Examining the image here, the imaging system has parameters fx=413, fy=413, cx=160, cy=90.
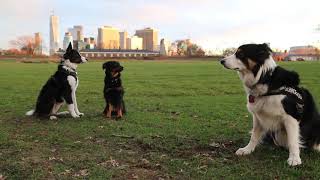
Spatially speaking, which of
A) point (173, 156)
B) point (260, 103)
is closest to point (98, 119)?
point (173, 156)

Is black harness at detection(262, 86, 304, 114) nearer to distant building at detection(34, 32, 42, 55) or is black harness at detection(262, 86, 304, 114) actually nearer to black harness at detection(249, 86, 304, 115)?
black harness at detection(249, 86, 304, 115)

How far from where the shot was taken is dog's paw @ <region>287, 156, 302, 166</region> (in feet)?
20.2

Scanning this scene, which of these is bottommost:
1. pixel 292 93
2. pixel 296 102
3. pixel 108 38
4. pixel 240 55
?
pixel 296 102

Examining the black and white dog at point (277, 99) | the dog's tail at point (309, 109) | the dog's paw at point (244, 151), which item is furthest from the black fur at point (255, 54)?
the dog's paw at point (244, 151)

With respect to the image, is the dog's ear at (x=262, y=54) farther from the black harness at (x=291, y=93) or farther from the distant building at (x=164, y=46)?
the distant building at (x=164, y=46)

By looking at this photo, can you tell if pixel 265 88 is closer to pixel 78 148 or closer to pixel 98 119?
pixel 78 148

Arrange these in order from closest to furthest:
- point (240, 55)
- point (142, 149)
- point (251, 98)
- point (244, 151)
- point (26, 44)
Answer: point (240, 55) < point (251, 98) < point (244, 151) < point (142, 149) < point (26, 44)

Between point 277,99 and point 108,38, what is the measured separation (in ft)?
621

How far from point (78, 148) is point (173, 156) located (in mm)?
1813

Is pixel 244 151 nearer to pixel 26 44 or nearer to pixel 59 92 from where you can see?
pixel 59 92

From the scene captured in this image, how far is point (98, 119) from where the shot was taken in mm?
10758

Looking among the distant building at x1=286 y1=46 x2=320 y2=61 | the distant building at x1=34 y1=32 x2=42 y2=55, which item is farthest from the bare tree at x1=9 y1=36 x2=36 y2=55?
the distant building at x1=286 y1=46 x2=320 y2=61

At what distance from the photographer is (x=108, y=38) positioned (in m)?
192

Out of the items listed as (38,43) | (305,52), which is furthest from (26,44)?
(305,52)
